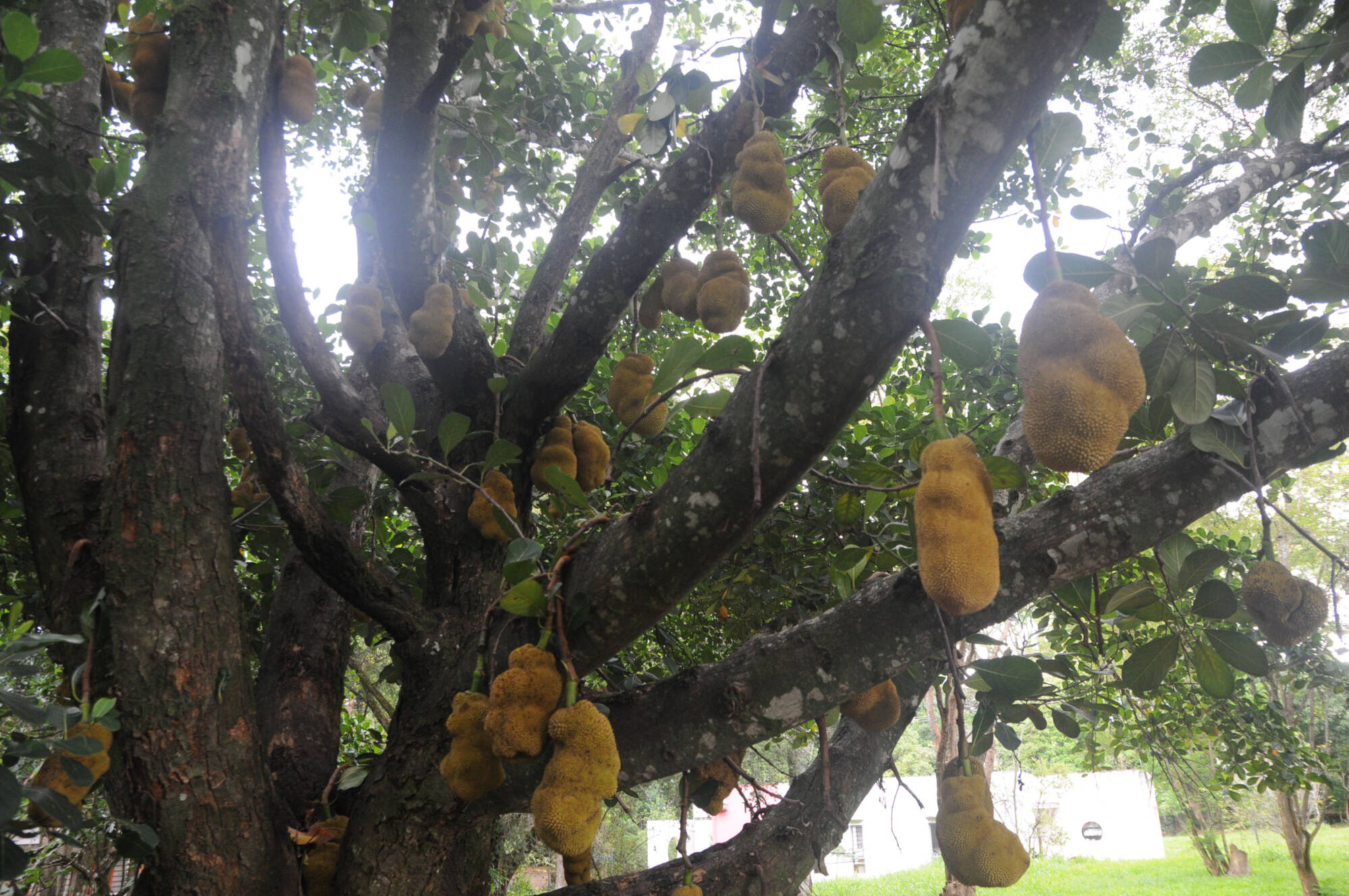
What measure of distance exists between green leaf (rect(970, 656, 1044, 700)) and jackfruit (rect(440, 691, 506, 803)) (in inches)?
29.1

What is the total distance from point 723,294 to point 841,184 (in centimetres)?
32

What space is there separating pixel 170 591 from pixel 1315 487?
9761 mm

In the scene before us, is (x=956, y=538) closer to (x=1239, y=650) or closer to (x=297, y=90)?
(x=1239, y=650)

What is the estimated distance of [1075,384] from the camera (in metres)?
0.65

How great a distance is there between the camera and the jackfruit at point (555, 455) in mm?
1565

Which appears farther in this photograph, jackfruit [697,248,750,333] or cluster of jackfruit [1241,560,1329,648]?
jackfruit [697,248,750,333]

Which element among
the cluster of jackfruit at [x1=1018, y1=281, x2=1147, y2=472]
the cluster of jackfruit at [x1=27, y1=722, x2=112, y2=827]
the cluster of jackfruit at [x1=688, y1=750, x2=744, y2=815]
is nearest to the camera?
the cluster of jackfruit at [x1=1018, y1=281, x2=1147, y2=472]

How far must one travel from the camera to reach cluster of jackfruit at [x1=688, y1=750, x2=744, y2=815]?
1.54 m

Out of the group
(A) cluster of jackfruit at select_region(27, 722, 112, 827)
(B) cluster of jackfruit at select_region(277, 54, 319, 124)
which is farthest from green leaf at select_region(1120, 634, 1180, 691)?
(B) cluster of jackfruit at select_region(277, 54, 319, 124)

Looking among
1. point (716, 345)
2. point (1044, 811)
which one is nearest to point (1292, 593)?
point (716, 345)

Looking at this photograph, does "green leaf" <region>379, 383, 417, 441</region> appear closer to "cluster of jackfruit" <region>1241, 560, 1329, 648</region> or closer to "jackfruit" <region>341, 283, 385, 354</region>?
"jackfruit" <region>341, 283, 385, 354</region>

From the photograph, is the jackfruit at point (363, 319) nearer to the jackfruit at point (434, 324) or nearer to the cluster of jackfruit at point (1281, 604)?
the jackfruit at point (434, 324)

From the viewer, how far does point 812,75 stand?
1.42 meters

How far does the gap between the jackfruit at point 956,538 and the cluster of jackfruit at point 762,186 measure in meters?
0.68
